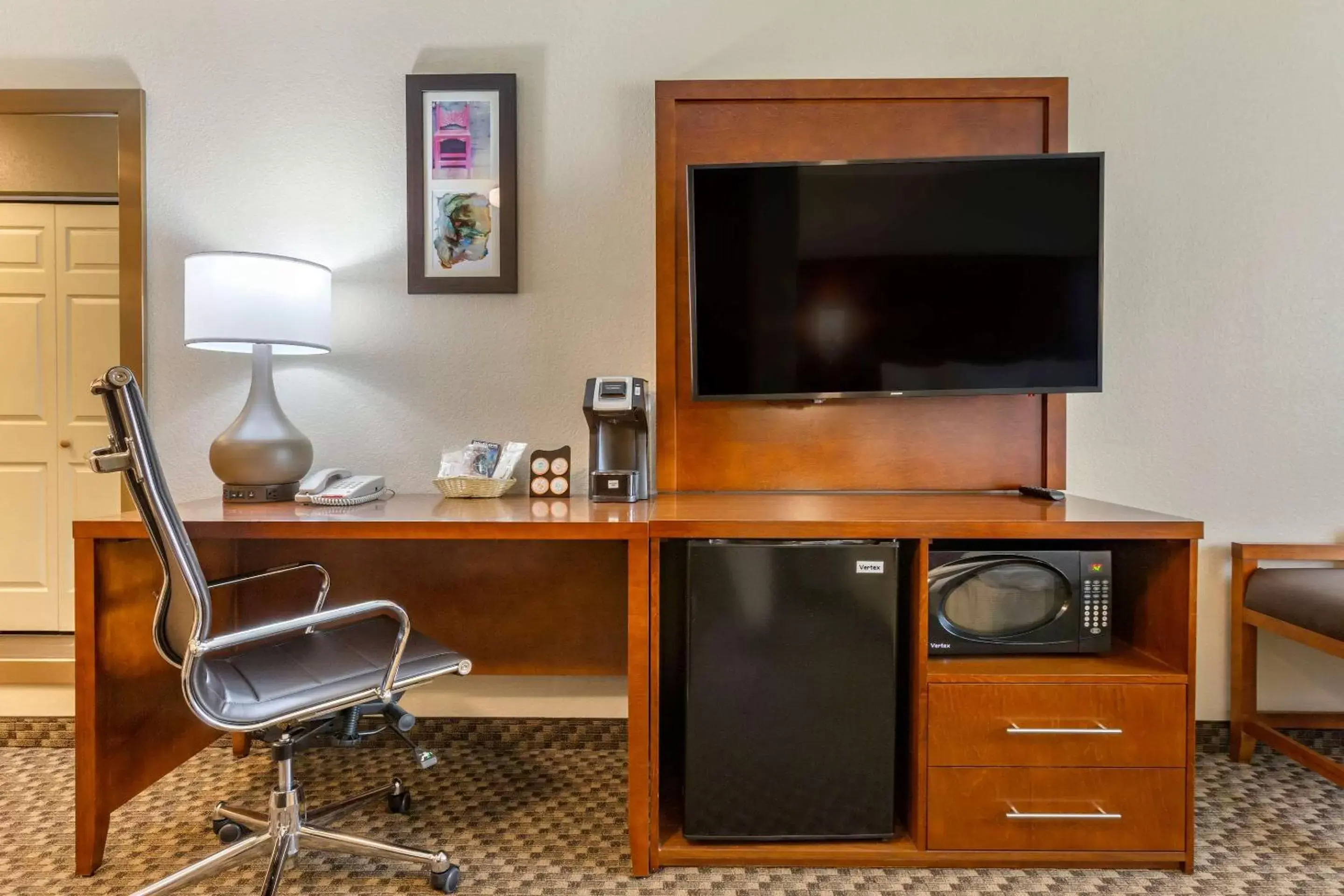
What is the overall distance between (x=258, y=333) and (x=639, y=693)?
1276 millimetres

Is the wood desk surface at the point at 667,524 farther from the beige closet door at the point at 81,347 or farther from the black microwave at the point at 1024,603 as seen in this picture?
the beige closet door at the point at 81,347

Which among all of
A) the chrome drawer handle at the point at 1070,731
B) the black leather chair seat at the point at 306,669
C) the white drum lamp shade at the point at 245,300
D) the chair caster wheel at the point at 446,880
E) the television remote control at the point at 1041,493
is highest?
the white drum lamp shade at the point at 245,300

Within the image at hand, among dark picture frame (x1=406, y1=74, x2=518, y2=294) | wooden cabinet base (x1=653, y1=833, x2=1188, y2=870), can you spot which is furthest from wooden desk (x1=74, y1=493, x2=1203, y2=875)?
dark picture frame (x1=406, y1=74, x2=518, y2=294)

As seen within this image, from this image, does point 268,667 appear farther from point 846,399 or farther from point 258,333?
point 846,399

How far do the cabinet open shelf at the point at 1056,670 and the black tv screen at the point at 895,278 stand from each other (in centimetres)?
68

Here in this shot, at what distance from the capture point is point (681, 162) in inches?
81.4

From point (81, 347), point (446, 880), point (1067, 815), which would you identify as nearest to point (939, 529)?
point (1067, 815)

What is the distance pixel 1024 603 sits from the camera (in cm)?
162

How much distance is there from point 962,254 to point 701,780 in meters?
1.43

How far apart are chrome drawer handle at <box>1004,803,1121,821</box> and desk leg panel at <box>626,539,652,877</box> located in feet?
2.49

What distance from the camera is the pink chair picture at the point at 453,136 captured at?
2.08m

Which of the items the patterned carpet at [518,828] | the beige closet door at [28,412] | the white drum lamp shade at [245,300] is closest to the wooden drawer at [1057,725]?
the patterned carpet at [518,828]

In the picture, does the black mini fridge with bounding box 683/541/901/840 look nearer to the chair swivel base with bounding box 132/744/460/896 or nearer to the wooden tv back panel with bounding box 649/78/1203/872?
the wooden tv back panel with bounding box 649/78/1203/872

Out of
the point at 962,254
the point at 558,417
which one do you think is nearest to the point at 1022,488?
the point at 962,254
